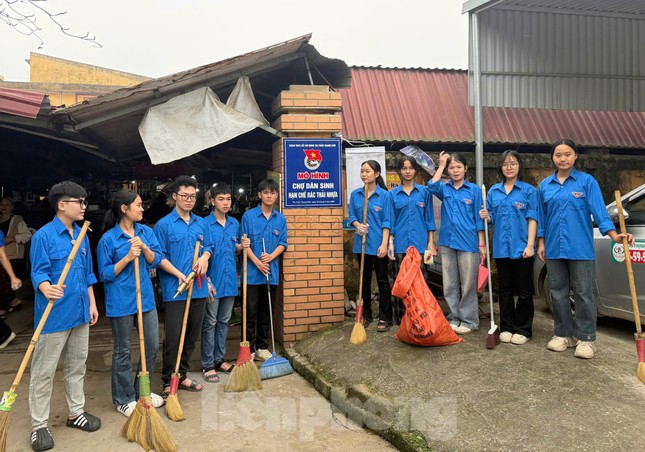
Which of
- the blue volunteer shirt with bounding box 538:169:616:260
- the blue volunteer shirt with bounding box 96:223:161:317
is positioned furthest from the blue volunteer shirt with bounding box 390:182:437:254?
the blue volunteer shirt with bounding box 96:223:161:317

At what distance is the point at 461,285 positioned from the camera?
4.66 m

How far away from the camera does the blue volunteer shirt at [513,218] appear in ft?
13.9

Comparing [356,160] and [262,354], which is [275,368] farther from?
[356,160]

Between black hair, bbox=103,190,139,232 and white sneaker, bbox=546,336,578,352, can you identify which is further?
white sneaker, bbox=546,336,578,352

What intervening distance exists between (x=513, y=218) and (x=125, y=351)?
3418 millimetres

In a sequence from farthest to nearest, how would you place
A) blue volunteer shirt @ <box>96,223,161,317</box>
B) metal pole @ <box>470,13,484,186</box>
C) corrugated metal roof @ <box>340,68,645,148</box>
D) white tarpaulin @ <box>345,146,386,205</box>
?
corrugated metal roof @ <box>340,68,645,148</box>
metal pole @ <box>470,13,484,186</box>
white tarpaulin @ <box>345,146,386,205</box>
blue volunteer shirt @ <box>96,223,161,317</box>

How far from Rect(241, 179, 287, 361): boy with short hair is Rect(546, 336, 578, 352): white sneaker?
256 cm

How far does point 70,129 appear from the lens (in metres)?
4.91

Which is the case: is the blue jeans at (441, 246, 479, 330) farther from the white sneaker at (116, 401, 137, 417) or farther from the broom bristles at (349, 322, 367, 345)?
the white sneaker at (116, 401, 137, 417)

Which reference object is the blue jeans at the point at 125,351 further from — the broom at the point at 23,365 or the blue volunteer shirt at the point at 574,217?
the blue volunteer shirt at the point at 574,217

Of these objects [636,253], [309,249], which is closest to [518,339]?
[636,253]

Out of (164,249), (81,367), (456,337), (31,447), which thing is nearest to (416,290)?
(456,337)

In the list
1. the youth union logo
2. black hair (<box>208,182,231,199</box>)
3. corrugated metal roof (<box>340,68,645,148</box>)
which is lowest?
black hair (<box>208,182,231,199</box>)

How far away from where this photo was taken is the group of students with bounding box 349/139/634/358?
3949mm
